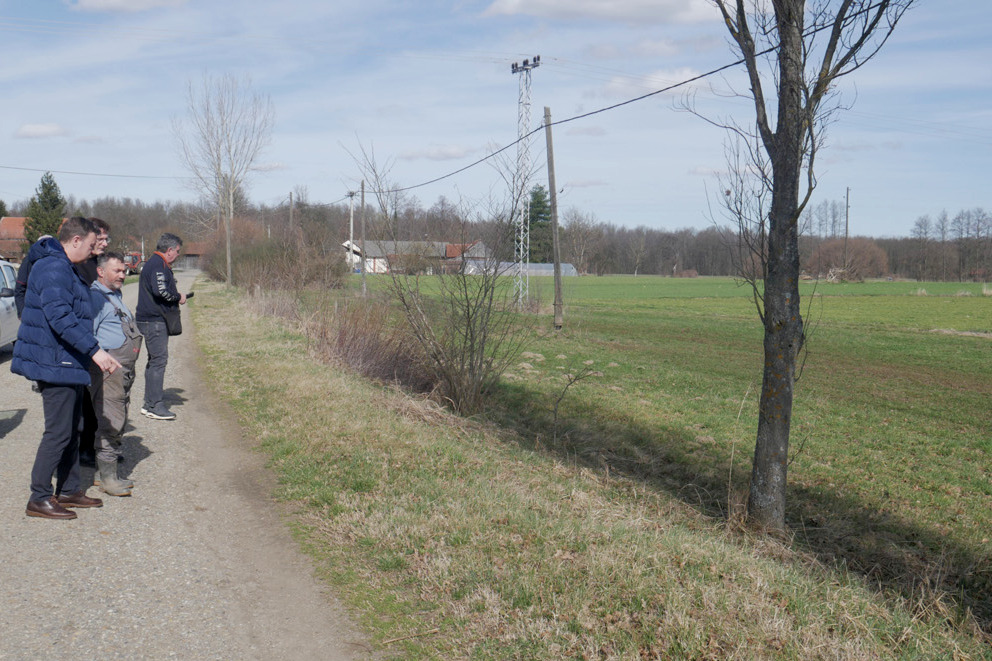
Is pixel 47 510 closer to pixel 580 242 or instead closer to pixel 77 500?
pixel 77 500

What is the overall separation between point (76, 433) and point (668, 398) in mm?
9656

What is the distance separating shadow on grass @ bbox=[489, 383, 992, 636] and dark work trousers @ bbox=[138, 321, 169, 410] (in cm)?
432

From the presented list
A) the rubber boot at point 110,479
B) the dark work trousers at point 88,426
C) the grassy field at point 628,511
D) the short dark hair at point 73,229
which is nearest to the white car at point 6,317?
the grassy field at point 628,511

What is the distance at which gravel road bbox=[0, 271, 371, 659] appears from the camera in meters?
3.68

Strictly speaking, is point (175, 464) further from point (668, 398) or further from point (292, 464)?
point (668, 398)

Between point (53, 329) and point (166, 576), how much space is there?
1.84m

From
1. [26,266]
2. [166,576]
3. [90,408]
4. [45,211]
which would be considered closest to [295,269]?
[26,266]

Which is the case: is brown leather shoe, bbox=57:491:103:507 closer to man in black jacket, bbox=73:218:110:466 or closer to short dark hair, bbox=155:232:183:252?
man in black jacket, bbox=73:218:110:466

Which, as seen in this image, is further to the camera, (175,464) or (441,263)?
Result: (441,263)

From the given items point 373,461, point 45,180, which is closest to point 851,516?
point 373,461

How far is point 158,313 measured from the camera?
30.0 ft

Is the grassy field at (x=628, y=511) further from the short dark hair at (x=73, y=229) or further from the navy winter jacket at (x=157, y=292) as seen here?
the short dark hair at (x=73, y=229)

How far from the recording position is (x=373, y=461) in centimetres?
680

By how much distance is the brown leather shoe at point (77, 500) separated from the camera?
5508mm
